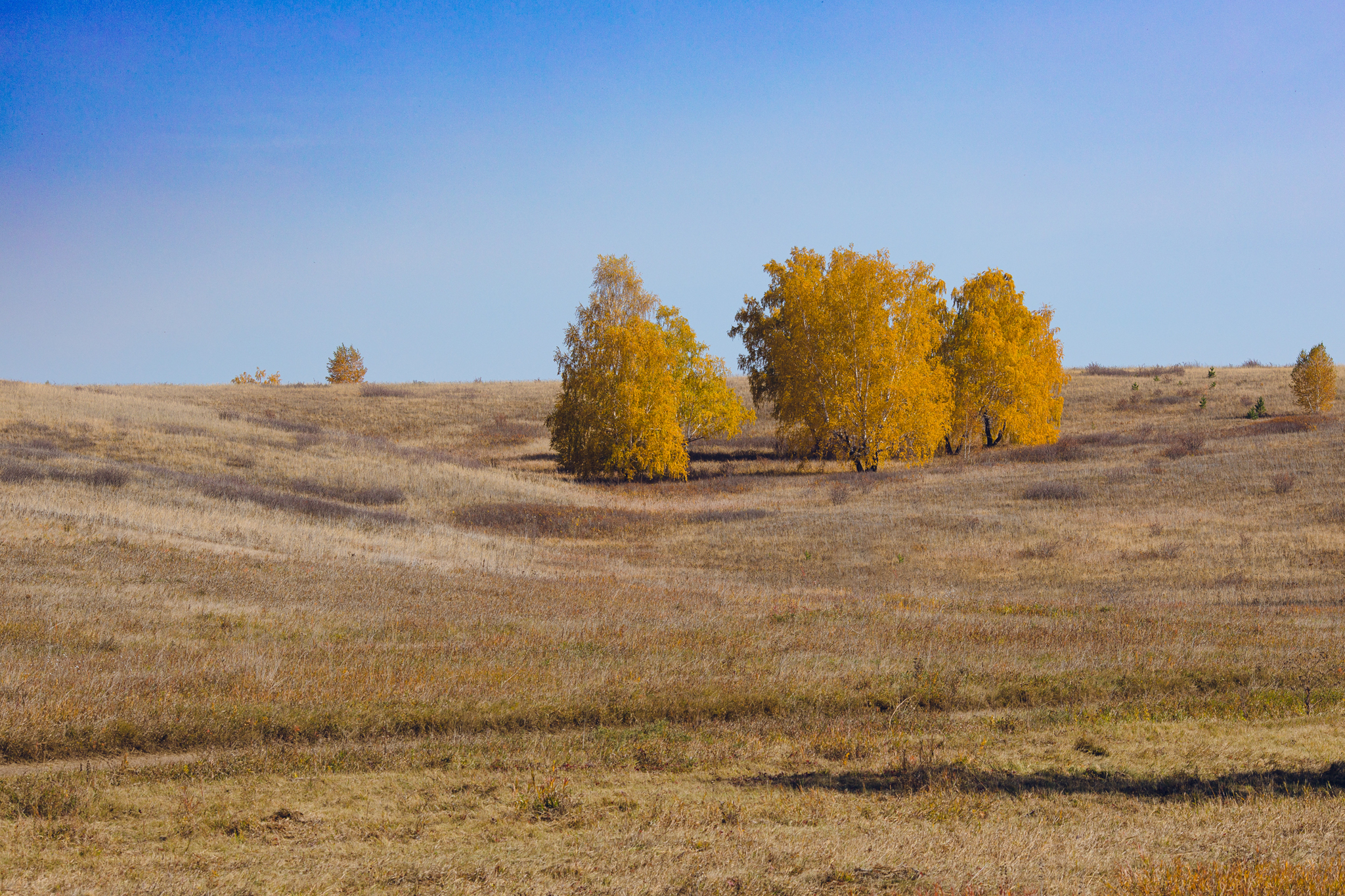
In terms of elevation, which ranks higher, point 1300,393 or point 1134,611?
point 1300,393

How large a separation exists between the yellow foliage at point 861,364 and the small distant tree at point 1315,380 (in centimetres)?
2591

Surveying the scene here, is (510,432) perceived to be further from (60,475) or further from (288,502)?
(60,475)

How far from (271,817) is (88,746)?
3.07 metres

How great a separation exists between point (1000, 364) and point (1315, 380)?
2108 centimetres

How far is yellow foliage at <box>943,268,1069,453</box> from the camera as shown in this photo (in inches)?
2272

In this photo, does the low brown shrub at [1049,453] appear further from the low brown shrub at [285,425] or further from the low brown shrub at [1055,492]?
the low brown shrub at [285,425]

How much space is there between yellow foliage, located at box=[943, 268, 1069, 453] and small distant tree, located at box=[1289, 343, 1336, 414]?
15.1 metres

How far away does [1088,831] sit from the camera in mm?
7129

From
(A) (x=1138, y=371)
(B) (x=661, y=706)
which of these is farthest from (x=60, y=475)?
(A) (x=1138, y=371)

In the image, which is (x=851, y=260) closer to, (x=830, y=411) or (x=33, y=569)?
(x=830, y=411)

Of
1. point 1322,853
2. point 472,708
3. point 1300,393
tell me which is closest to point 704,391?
point 1300,393

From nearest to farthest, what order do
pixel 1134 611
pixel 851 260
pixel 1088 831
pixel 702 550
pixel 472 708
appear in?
pixel 1088 831
pixel 472 708
pixel 1134 611
pixel 702 550
pixel 851 260

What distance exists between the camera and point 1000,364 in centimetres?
5759

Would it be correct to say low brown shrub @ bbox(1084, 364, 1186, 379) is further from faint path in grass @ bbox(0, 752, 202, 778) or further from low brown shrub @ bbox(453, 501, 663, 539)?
faint path in grass @ bbox(0, 752, 202, 778)
